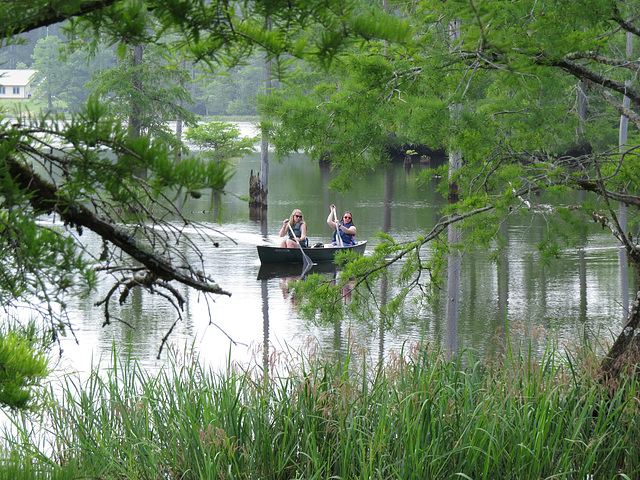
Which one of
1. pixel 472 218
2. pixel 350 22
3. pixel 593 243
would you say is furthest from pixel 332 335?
pixel 593 243

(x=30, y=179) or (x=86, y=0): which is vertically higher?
(x=86, y=0)

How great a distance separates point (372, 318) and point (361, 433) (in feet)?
11.1

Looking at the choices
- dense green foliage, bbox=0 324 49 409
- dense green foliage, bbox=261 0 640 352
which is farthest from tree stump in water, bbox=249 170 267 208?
dense green foliage, bbox=0 324 49 409

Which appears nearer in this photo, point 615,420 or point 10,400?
point 10,400

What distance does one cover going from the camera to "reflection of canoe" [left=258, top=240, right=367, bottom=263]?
57.5 feet

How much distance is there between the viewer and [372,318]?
7.97 m

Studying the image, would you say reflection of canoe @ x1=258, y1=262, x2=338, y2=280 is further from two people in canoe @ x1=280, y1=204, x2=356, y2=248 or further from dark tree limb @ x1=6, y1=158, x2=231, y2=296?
dark tree limb @ x1=6, y1=158, x2=231, y2=296

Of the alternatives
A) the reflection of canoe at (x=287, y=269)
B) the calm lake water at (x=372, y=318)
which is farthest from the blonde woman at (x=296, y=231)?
the calm lake water at (x=372, y=318)

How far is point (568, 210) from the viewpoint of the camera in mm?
7020

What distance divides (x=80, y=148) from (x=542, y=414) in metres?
3.57

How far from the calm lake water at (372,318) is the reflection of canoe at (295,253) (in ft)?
1.49

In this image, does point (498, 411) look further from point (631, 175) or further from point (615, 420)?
point (631, 175)

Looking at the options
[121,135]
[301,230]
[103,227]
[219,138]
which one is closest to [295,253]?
[301,230]

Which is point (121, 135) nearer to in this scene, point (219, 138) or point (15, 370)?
point (15, 370)
